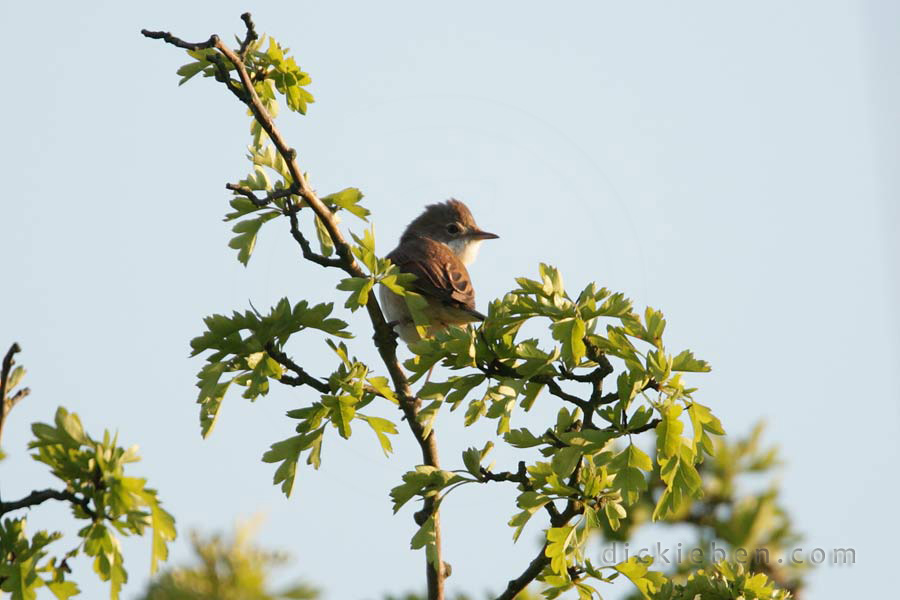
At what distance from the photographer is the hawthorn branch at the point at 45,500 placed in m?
4.23

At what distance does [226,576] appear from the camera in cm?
316

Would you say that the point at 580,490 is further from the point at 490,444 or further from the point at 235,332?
the point at 235,332

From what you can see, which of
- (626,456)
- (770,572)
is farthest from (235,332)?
(770,572)

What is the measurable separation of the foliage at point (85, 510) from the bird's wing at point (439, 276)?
3031 mm

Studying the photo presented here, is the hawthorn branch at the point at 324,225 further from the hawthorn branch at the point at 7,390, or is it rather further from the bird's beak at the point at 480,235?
the bird's beak at the point at 480,235

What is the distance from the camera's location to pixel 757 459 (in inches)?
303

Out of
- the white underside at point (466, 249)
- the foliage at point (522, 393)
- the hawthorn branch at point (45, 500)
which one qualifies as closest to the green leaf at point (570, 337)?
the foliage at point (522, 393)

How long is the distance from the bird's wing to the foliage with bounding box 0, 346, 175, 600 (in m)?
3.03

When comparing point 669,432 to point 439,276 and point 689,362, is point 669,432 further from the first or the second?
point 439,276

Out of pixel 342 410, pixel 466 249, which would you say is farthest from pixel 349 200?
pixel 466 249

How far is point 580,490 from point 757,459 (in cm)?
320

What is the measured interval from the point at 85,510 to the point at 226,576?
4.34 ft

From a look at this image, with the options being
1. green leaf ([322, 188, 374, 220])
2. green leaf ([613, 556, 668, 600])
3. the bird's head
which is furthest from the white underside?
green leaf ([613, 556, 668, 600])

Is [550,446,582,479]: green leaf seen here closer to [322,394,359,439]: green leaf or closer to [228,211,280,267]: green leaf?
[322,394,359,439]: green leaf
